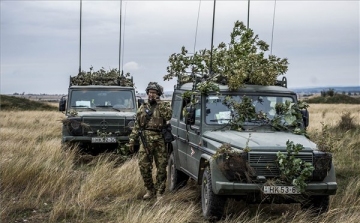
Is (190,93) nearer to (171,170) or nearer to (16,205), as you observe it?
(171,170)

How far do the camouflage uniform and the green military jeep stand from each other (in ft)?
1.13

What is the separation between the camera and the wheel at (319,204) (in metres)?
7.77

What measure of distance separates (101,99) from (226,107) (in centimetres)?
641

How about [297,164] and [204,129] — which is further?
[204,129]

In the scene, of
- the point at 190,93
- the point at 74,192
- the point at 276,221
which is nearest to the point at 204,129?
the point at 190,93

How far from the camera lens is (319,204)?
780 centimetres

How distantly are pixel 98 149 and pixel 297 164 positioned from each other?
7687 millimetres

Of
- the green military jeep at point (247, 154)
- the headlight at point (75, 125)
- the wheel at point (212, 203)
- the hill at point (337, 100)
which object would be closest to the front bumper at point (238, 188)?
the green military jeep at point (247, 154)

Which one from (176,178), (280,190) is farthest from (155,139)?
(280,190)

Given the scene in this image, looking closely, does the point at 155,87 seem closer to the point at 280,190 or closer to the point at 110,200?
the point at 110,200

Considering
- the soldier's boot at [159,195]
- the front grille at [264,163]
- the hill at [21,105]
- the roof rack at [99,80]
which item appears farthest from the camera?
the hill at [21,105]

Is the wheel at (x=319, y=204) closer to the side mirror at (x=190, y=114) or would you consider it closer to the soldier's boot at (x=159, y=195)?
the side mirror at (x=190, y=114)

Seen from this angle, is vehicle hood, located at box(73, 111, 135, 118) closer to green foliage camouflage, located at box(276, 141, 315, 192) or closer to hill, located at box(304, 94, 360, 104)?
green foliage camouflage, located at box(276, 141, 315, 192)

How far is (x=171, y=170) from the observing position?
407 inches
